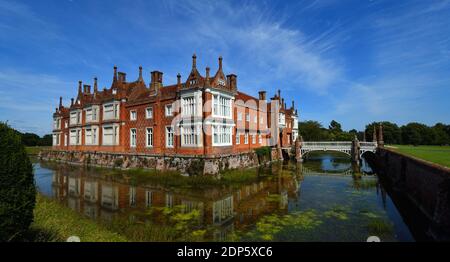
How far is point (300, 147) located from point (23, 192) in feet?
123

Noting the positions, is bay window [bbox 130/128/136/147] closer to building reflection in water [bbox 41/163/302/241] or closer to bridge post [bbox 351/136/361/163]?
building reflection in water [bbox 41/163/302/241]

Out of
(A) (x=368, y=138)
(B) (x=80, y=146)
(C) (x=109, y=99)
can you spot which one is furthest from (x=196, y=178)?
(A) (x=368, y=138)

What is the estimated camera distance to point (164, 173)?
2295 cm

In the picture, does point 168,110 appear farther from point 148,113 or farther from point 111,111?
point 111,111

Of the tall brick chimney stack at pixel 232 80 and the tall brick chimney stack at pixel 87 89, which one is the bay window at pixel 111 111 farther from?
the tall brick chimney stack at pixel 232 80

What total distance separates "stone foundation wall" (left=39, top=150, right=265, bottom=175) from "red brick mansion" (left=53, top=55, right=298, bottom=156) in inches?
33.5

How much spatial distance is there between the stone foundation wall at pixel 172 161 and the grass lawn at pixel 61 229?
478 inches

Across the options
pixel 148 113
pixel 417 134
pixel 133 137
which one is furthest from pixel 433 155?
pixel 417 134

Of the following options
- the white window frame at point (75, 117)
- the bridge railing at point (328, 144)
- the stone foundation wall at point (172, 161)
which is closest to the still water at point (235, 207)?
the stone foundation wall at point (172, 161)

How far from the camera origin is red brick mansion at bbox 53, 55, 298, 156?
23.8 meters

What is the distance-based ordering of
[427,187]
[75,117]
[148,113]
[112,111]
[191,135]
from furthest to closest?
1. [75,117]
2. [112,111]
3. [148,113]
4. [191,135]
5. [427,187]

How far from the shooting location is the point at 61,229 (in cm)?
865

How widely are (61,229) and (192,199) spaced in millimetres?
8120
